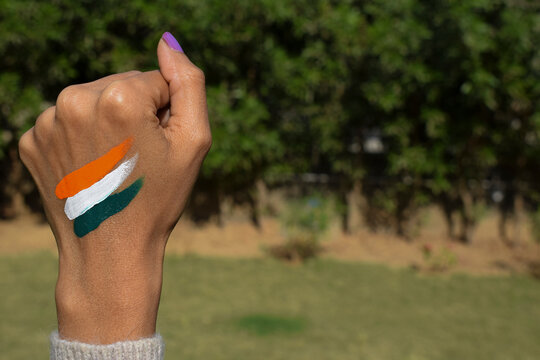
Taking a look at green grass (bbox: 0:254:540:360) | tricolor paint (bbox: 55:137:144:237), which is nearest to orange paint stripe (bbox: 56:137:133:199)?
tricolor paint (bbox: 55:137:144:237)

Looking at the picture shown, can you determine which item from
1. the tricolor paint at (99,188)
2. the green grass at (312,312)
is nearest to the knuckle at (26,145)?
the tricolor paint at (99,188)

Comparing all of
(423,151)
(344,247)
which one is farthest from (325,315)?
(423,151)

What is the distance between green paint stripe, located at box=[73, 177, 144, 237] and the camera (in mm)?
1742

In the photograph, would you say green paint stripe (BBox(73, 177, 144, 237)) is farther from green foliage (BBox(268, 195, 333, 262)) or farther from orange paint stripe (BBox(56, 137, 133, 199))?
green foliage (BBox(268, 195, 333, 262))

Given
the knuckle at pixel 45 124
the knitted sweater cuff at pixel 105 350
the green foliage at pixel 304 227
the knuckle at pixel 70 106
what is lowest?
the green foliage at pixel 304 227

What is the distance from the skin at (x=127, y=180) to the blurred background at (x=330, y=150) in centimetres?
568

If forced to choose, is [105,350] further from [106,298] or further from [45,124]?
[45,124]

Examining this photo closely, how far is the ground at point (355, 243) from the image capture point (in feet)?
34.2

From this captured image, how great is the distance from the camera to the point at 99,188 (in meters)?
1.74

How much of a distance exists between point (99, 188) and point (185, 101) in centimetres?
39

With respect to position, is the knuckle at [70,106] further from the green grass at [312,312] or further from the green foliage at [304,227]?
the green foliage at [304,227]

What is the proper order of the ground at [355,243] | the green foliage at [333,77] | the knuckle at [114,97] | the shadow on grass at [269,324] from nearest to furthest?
the knuckle at [114,97]
the shadow on grass at [269,324]
the green foliage at [333,77]
the ground at [355,243]

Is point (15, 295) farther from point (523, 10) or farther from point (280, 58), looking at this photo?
point (523, 10)

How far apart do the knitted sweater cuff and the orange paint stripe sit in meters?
0.48
